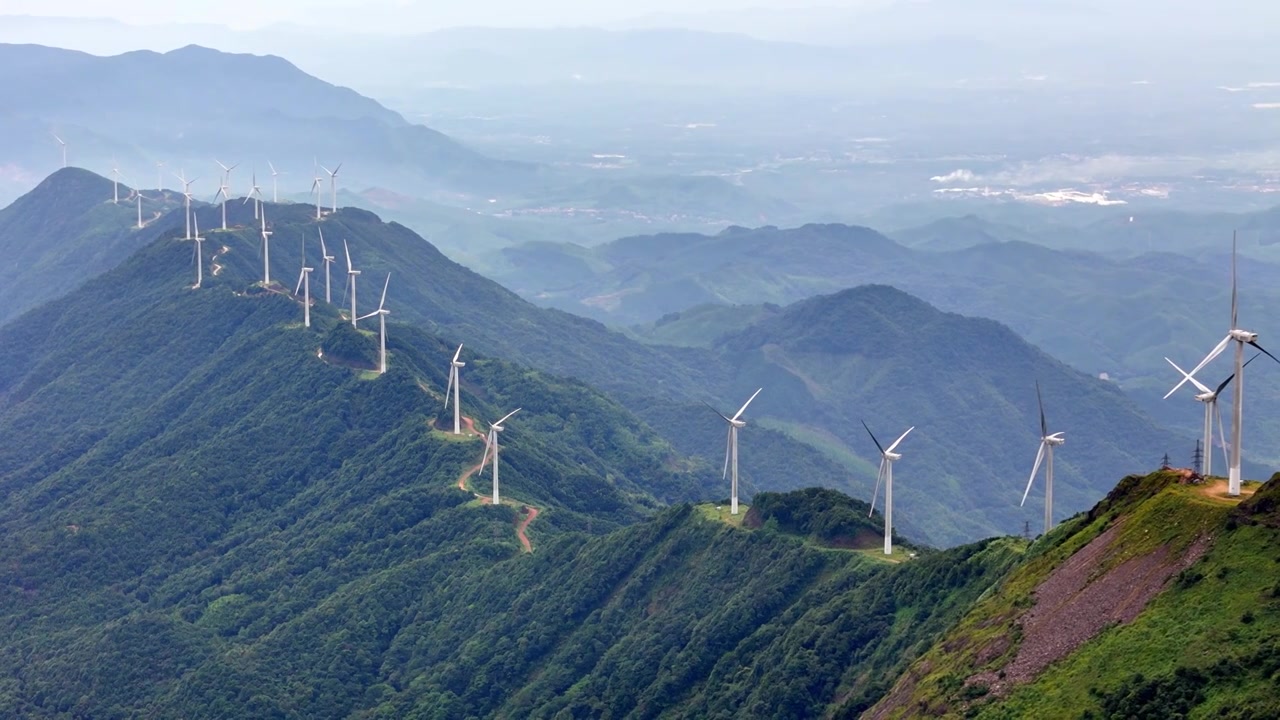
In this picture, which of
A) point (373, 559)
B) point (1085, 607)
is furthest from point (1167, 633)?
point (373, 559)

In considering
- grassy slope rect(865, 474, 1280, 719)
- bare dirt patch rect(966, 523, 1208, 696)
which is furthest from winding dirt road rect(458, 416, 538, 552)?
bare dirt patch rect(966, 523, 1208, 696)

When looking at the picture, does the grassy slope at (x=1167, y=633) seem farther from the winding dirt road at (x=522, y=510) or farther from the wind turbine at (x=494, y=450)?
the winding dirt road at (x=522, y=510)

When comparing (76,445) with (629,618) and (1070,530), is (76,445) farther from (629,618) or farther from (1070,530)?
(1070,530)

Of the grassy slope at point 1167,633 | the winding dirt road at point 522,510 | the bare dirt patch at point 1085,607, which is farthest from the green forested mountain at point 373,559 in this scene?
the bare dirt patch at point 1085,607

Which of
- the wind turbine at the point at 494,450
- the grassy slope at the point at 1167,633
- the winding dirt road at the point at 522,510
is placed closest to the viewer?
the grassy slope at the point at 1167,633

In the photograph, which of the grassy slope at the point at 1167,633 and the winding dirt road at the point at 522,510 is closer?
the grassy slope at the point at 1167,633

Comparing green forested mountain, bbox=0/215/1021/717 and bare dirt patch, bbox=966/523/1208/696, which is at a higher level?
bare dirt patch, bbox=966/523/1208/696

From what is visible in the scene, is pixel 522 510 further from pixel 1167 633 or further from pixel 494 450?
pixel 1167 633

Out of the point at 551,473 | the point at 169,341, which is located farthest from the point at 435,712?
the point at 169,341

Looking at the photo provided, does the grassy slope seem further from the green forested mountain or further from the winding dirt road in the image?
the winding dirt road

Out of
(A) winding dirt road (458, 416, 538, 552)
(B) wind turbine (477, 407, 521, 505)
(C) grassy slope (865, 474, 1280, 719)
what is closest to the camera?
(C) grassy slope (865, 474, 1280, 719)
